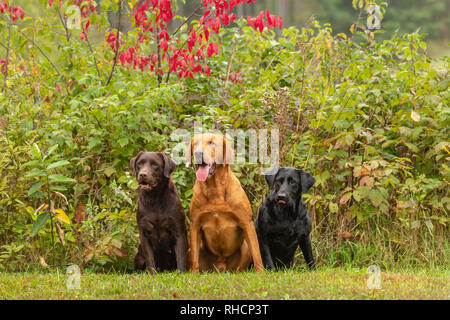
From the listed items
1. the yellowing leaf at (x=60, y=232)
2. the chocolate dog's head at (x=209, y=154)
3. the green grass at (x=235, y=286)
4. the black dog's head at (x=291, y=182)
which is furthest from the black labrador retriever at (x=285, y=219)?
the yellowing leaf at (x=60, y=232)

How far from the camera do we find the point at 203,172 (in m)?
5.11

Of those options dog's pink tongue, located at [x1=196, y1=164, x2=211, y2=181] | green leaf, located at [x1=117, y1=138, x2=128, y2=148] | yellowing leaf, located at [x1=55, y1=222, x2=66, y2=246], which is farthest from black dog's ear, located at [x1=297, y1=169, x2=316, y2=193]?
yellowing leaf, located at [x1=55, y1=222, x2=66, y2=246]

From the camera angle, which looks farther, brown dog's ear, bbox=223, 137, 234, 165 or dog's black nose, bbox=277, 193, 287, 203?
brown dog's ear, bbox=223, 137, 234, 165

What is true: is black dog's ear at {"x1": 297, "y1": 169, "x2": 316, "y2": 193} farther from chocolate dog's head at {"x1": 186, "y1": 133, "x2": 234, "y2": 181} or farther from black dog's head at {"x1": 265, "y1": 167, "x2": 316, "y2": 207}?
chocolate dog's head at {"x1": 186, "y1": 133, "x2": 234, "y2": 181}

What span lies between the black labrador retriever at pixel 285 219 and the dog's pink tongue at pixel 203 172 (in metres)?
0.67

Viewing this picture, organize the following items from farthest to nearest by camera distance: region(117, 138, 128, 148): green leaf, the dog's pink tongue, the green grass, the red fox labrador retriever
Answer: region(117, 138, 128, 148): green leaf < the red fox labrador retriever < the dog's pink tongue < the green grass

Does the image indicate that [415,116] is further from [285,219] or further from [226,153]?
[226,153]

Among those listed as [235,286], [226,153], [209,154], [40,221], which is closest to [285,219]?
[226,153]

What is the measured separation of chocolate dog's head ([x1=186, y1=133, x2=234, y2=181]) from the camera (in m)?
5.10

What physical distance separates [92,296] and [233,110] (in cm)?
293

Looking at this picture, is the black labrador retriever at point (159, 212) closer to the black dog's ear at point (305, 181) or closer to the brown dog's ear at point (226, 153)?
the brown dog's ear at point (226, 153)

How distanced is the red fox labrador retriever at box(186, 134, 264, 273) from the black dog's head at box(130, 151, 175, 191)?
0.86 feet

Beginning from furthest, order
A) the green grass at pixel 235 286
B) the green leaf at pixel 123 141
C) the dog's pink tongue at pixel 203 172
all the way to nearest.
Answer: the green leaf at pixel 123 141 → the dog's pink tongue at pixel 203 172 → the green grass at pixel 235 286

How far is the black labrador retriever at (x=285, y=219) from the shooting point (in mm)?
→ 5266
